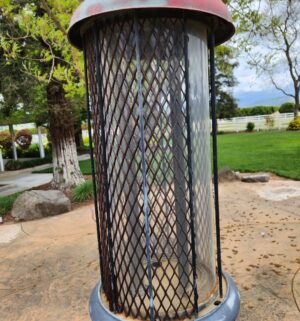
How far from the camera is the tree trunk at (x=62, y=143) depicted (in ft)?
23.6

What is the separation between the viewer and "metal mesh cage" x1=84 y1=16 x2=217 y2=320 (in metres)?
1.53

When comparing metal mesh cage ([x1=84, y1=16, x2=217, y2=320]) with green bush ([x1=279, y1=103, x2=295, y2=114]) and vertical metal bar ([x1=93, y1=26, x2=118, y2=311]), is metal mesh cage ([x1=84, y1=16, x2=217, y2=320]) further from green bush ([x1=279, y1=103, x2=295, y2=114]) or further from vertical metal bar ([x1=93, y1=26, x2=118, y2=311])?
green bush ([x1=279, y1=103, x2=295, y2=114])

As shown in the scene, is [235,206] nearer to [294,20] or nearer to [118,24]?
[118,24]

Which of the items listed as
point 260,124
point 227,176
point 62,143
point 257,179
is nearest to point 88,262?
point 227,176

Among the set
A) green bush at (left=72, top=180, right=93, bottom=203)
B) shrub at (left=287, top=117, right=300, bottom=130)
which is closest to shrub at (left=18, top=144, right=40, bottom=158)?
green bush at (left=72, top=180, right=93, bottom=203)

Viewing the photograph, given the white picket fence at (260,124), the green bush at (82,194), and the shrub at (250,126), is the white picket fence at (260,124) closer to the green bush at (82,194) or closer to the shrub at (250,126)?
the shrub at (250,126)

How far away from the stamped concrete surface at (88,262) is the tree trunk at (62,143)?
2401 mm

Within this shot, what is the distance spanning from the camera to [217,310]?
5.54 feet

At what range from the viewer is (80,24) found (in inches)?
61.3

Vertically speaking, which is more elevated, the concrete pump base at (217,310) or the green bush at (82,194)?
the concrete pump base at (217,310)

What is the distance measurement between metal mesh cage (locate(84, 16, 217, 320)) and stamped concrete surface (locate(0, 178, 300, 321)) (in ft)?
2.35

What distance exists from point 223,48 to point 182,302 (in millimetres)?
3926

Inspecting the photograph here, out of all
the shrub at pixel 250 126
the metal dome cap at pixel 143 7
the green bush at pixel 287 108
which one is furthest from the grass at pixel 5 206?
the green bush at pixel 287 108

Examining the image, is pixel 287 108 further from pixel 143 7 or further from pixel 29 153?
pixel 143 7
